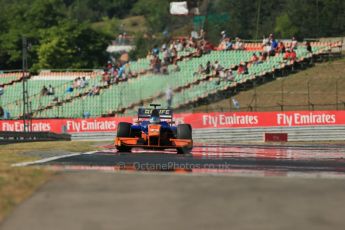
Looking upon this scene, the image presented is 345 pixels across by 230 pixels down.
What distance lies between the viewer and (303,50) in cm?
4738

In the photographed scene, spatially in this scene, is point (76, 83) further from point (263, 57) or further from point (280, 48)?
point (280, 48)

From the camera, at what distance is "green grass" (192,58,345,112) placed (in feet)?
134

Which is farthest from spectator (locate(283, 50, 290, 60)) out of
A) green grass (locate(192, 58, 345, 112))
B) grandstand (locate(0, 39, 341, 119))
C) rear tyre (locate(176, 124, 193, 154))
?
rear tyre (locate(176, 124, 193, 154))

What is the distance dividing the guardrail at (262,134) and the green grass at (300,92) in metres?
3.16

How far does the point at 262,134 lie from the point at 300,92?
6.05 metres

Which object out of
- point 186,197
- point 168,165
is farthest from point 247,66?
point 186,197

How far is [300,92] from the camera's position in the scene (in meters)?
42.6

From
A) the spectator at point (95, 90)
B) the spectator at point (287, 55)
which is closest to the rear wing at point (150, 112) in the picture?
the spectator at point (287, 55)

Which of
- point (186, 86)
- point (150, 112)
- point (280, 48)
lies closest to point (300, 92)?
point (280, 48)

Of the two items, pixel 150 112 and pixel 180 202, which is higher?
pixel 150 112

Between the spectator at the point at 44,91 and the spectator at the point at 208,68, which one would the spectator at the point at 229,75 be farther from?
the spectator at the point at 44,91

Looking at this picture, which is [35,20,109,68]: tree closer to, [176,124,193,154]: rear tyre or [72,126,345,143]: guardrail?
[72,126,345,143]: guardrail

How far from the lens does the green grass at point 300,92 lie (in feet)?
134

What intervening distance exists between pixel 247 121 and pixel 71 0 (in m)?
145
